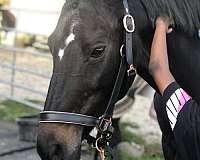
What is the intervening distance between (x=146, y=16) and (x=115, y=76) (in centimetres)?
32

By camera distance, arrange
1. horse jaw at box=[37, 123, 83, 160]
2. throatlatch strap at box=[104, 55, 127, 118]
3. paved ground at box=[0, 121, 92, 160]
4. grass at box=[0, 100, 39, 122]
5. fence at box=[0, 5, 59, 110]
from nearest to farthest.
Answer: horse jaw at box=[37, 123, 83, 160]
throatlatch strap at box=[104, 55, 127, 118]
paved ground at box=[0, 121, 92, 160]
fence at box=[0, 5, 59, 110]
grass at box=[0, 100, 39, 122]

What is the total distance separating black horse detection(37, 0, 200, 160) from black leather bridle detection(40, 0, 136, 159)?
26 millimetres

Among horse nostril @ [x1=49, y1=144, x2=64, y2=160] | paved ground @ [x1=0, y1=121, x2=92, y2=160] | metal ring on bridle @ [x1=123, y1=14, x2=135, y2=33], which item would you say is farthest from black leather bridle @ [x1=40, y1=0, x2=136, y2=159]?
paved ground @ [x1=0, y1=121, x2=92, y2=160]

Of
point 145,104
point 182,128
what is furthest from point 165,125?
point 145,104

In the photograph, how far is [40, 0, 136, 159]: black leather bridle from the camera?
2.11 metres

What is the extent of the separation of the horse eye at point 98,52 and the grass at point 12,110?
4478 millimetres

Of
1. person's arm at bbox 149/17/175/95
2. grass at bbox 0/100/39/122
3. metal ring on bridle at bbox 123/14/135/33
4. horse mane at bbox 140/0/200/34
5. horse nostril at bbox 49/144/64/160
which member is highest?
horse mane at bbox 140/0/200/34

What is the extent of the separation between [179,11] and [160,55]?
241 mm

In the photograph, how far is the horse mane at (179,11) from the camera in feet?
7.34

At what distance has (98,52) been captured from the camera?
213 centimetres

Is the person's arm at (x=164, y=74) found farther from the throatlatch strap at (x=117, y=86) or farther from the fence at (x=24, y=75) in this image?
the fence at (x=24, y=75)

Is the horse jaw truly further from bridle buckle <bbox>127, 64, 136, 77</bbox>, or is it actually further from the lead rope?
bridle buckle <bbox>127, 64, 136, 77</bbox>

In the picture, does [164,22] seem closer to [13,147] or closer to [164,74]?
[164,74]

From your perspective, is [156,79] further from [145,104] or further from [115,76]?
[145,104]
